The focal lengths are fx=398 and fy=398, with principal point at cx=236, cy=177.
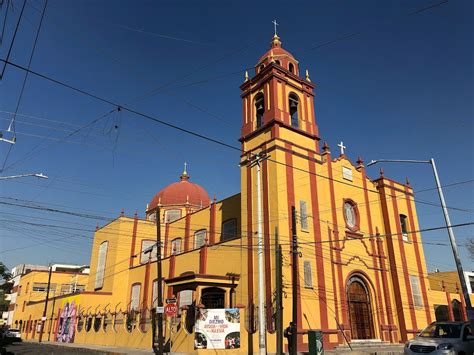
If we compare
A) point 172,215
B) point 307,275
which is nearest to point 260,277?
point 307,275

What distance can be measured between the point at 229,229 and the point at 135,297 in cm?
1342

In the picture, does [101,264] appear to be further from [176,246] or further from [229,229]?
[229,229]

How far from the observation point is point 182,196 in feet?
146

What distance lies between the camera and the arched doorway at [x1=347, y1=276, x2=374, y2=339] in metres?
25.4

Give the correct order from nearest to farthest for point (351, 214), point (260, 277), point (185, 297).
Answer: point (260, 277), point (185, 297), point (351, 214)

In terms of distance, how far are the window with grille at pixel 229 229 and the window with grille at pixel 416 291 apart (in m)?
13.6

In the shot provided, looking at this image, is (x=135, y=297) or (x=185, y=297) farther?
(x=135, y=297)

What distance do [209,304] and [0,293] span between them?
6881 centimetres

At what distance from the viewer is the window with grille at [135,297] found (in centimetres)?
3666

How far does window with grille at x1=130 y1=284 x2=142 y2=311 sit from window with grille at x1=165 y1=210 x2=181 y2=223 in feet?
26.1

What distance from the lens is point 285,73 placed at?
28.9m

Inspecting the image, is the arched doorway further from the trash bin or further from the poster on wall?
the poster on wall

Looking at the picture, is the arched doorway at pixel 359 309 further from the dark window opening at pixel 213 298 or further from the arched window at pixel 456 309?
the arched window at pixel 456 309

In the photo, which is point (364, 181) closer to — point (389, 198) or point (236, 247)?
point (389, 198)
